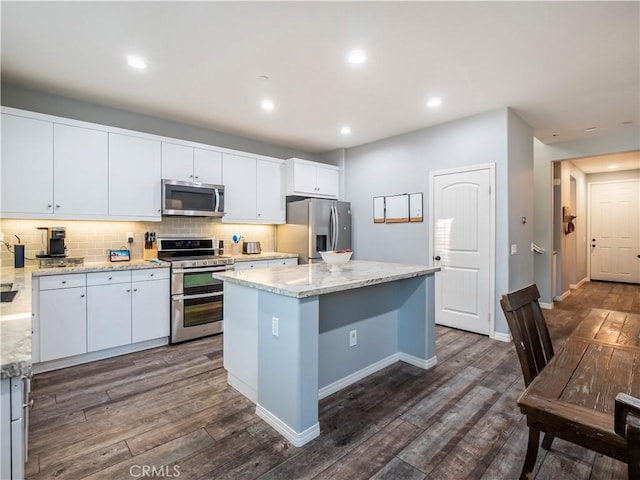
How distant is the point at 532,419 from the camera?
3.88ft

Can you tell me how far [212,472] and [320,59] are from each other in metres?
2.94

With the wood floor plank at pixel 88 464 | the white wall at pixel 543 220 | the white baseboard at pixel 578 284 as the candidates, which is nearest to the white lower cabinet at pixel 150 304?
the wood floor plank at pixel 88 464

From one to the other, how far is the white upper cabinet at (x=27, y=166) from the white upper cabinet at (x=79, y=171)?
60mm

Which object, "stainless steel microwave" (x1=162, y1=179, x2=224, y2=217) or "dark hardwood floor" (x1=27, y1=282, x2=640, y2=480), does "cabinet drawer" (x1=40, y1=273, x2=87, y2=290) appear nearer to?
"dark hardwood floor" (x1=27, y1=282, x2=640, y2=480)

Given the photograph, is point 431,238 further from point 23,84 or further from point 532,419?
point 23,84

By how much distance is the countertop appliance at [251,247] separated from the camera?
4789 mm

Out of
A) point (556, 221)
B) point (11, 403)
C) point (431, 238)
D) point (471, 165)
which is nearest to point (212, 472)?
point (11, 403)

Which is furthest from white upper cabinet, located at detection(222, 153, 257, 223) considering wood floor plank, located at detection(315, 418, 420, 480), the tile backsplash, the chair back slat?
the chair back slat

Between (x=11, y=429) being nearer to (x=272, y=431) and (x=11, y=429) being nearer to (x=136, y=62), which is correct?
(x=272, y=431)

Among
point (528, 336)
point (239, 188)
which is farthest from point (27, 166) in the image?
point (528, 336)

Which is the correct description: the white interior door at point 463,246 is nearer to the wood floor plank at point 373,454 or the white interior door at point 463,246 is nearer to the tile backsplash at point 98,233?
the wood floor plank at point 373,454

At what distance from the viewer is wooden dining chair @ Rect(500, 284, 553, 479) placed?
150 centimetres

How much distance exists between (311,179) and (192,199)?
1864 mm

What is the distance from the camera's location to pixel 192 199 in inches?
157
